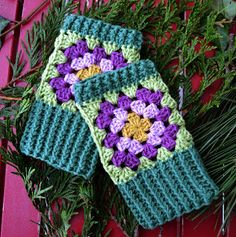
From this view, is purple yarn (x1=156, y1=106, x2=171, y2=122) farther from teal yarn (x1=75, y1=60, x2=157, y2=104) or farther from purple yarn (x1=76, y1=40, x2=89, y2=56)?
purple yarn (x1=76, y1=40, x2=89, y2=56)

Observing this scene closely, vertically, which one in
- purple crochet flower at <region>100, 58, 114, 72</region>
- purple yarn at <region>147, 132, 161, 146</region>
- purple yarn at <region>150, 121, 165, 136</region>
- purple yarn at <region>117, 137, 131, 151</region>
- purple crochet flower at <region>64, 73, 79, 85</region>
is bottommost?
purple yarn at <region>117, 137, 131, 151</region>

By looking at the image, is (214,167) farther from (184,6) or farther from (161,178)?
(184,6)

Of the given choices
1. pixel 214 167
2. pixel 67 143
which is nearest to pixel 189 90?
pixel 214 167

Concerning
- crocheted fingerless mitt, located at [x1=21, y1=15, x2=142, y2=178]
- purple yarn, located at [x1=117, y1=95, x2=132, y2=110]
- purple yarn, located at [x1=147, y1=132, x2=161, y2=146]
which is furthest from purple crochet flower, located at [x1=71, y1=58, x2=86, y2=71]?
purple yarn, located at [x1=147, y1=132, x2=161, y2=146]

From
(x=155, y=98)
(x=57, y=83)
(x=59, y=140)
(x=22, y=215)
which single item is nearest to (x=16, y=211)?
(x=22, y=215)

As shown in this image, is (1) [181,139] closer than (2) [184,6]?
Yes

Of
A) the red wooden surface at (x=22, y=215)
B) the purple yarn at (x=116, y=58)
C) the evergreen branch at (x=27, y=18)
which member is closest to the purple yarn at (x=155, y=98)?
the purple yarn at (x=116, y=58)
